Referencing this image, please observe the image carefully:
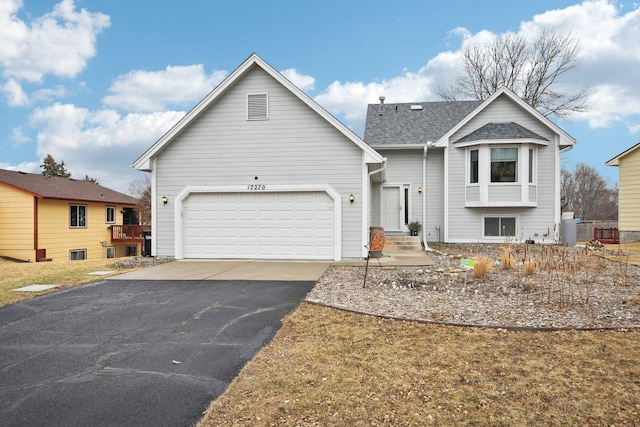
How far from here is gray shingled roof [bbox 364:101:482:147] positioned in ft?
55.5

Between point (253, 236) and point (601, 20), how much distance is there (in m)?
16.5

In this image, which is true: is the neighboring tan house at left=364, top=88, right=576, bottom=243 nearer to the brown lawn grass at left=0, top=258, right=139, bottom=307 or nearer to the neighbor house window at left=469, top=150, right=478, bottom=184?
the neighbor house window at left=469, top=150, right=478, bottom=184

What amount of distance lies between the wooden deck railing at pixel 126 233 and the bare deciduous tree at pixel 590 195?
39.6 m

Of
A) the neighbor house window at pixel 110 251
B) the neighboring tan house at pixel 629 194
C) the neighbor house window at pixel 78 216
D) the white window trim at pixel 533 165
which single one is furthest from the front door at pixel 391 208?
the neighbor house window at pixel 110 251

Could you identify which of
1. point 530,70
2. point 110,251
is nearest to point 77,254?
point 110,251

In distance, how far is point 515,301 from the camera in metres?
6.38

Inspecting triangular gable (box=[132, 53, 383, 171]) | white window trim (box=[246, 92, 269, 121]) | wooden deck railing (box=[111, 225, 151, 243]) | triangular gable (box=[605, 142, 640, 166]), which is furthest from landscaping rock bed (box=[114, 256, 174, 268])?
triangular gable (box=[605, 142, 640, 166])

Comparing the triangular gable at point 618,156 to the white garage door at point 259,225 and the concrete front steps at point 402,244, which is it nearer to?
the concrete front steps at point 402,244

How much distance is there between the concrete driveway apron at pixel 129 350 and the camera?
3.24 m

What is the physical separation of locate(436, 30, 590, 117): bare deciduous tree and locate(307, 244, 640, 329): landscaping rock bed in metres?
19.7

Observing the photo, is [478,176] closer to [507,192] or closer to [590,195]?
[507,192]

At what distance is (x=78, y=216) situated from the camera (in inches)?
910

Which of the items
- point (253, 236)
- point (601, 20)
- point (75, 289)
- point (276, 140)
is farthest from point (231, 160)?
point (601, 20)

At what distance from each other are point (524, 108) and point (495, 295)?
11641mm
